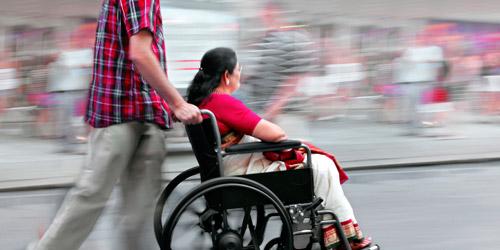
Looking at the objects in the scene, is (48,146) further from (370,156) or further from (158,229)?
(158,229)

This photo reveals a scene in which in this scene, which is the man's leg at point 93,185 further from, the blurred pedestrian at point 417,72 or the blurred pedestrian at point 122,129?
the blurred pedestrian at point 417,72

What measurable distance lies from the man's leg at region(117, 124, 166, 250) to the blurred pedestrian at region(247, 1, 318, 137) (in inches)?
141

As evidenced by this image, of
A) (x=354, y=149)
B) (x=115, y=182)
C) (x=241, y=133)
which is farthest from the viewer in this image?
(x=354, y=149)

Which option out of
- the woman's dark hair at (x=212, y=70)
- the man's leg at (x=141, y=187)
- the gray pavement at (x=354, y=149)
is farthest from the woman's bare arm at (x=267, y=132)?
the gray pavement at (x=354, y=149)

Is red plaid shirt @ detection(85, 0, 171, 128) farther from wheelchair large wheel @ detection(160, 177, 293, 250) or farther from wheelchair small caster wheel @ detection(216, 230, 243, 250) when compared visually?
wheelchair small caster wheel @ detection(216, 230, 243, 250)

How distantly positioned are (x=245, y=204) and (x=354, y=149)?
Answer: 3915mm

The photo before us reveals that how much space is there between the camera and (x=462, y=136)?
7.82m

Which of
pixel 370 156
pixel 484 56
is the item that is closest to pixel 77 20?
pixel 370 156

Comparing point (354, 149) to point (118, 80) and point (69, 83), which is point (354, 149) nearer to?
point (69, 83)

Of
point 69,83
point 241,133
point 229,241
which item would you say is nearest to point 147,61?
point 241,133

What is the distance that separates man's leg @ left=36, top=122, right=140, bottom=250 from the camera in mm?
3297

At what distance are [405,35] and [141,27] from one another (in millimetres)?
5517

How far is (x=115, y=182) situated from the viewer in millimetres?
3350

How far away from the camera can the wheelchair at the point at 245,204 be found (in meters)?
3.42
